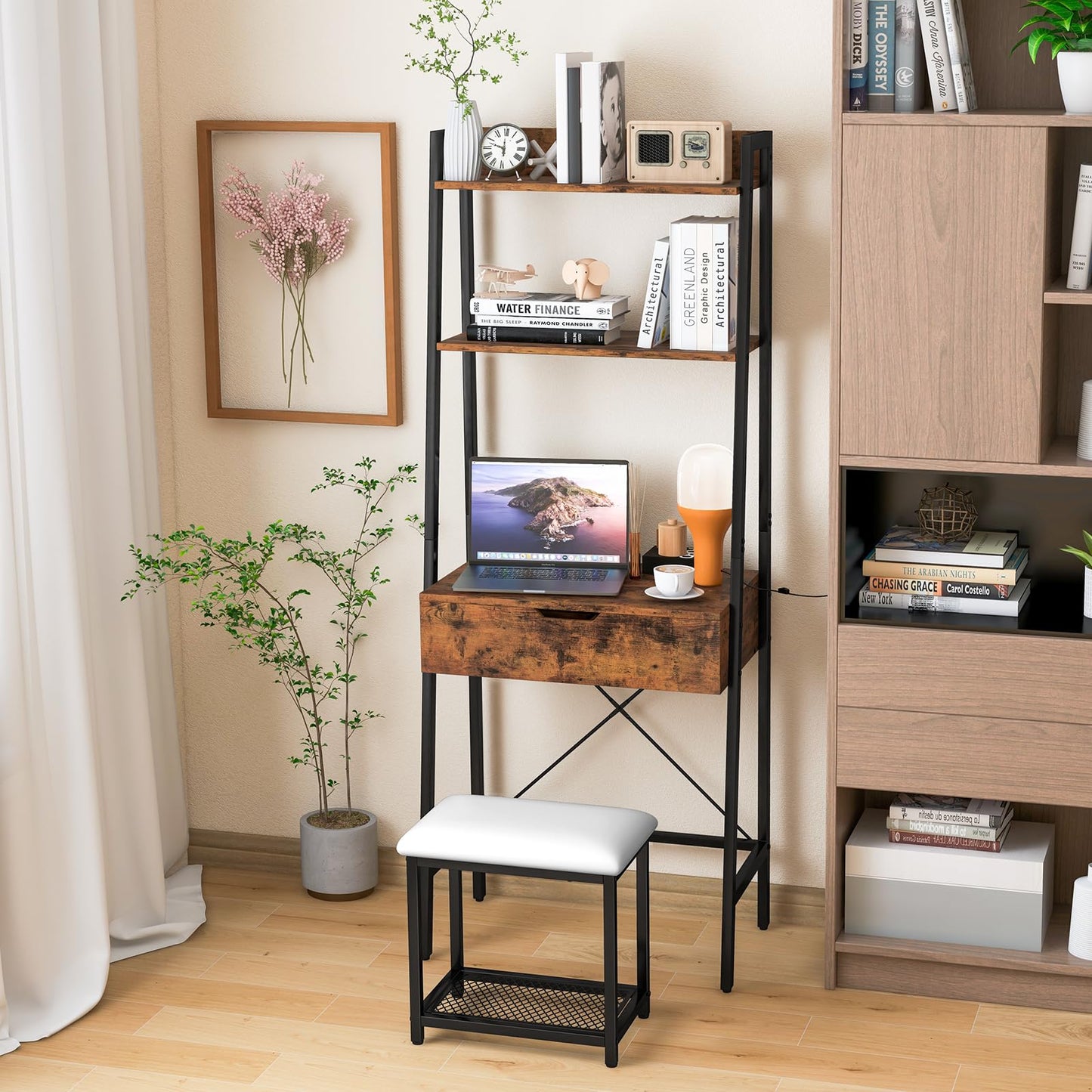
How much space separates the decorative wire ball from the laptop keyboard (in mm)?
626

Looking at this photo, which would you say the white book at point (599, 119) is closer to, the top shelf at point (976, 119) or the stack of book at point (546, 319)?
the stack of book at point (546, 319)

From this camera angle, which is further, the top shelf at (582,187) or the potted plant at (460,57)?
the potted plant at (460,57)

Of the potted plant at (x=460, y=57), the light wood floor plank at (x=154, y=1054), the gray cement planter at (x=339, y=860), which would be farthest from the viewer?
the gray cement planter at (x=339, y=860)

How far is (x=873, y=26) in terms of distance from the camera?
2822 millimetres

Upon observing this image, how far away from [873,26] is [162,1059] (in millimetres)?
2216

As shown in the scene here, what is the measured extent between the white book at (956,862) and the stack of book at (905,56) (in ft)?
4.43

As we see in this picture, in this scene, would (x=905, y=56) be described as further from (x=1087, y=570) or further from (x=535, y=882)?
(x=535, y=882)

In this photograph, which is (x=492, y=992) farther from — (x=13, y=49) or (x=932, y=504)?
(x=13, y=49)

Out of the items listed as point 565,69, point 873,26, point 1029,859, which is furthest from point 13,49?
point 1029,859

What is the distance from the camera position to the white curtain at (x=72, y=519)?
2.93 meters

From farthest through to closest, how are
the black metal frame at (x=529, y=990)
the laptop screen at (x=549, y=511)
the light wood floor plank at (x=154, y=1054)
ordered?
the laptop screen at (x=549, y=511)
the light wood floor plank at (x=154, y=1054)
the black metal frame at (x=529, y=990)

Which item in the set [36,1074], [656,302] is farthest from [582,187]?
[36,1074]

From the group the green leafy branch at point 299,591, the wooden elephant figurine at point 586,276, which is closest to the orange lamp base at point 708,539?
the wooden elephant figurine at point 586,276

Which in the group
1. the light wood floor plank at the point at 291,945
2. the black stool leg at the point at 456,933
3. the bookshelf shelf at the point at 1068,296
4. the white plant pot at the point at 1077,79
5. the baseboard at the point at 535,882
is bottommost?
the light wood floor plank at the point at 291,945
